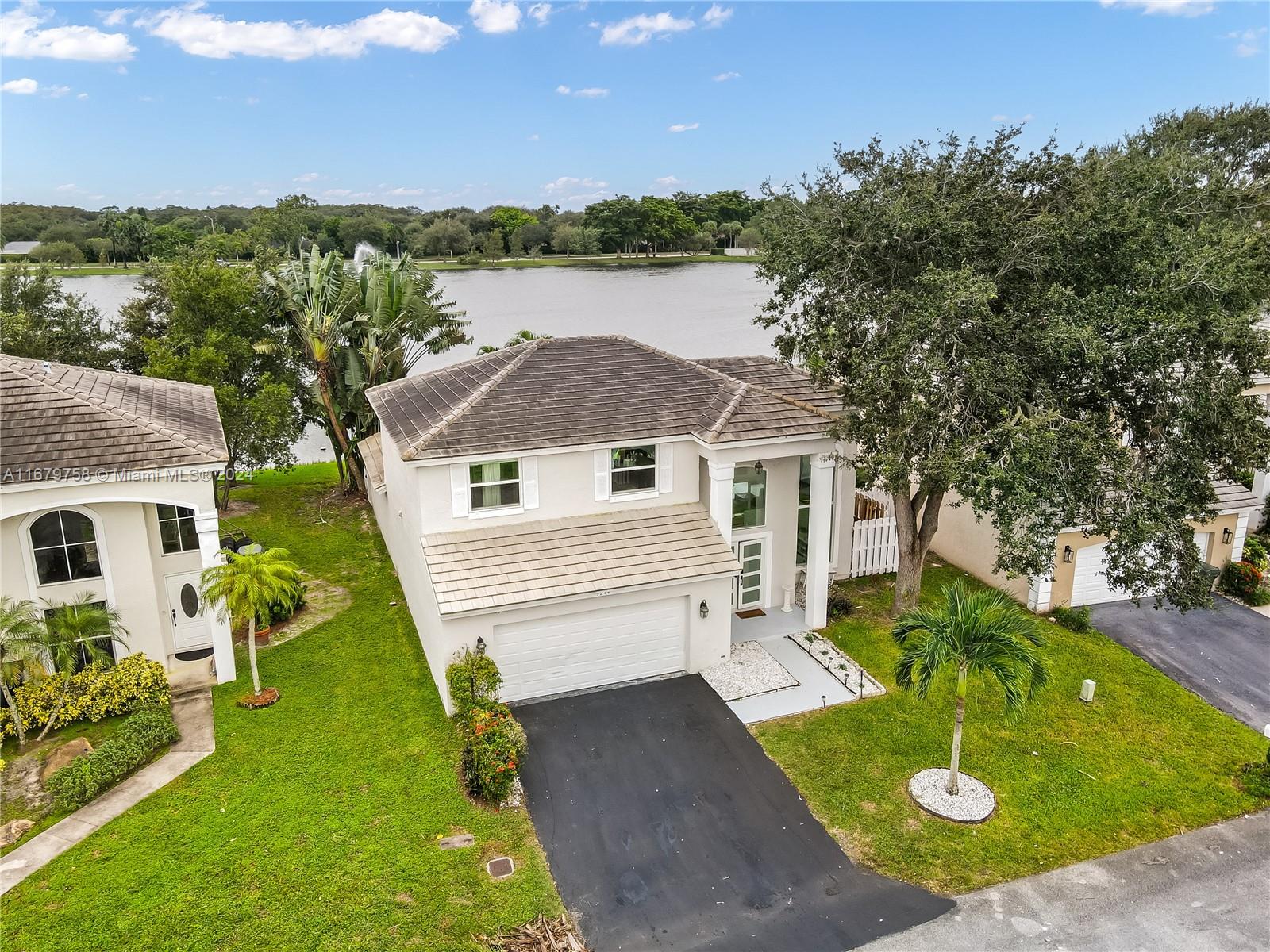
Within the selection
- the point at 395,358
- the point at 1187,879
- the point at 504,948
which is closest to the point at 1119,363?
the point at 1187,879

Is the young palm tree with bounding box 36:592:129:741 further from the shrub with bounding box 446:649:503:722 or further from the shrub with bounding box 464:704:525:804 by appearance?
the shrub with bounding box 464:704:525:804

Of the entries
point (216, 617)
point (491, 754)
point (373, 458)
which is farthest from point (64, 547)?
point (373, 458)

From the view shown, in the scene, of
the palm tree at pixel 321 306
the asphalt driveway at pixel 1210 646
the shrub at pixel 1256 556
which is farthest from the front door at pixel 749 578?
the palm tree at pixel 321 306

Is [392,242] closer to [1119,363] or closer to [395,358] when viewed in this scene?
[395,358]

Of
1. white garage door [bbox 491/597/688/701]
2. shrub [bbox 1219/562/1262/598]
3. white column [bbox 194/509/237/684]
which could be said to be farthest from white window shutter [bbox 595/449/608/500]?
shrub [bbox 1219/562/1262/598]

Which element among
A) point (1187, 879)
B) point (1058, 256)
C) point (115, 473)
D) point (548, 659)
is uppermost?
point (1058, 256)

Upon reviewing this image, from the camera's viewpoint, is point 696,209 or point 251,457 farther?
point 696,209
